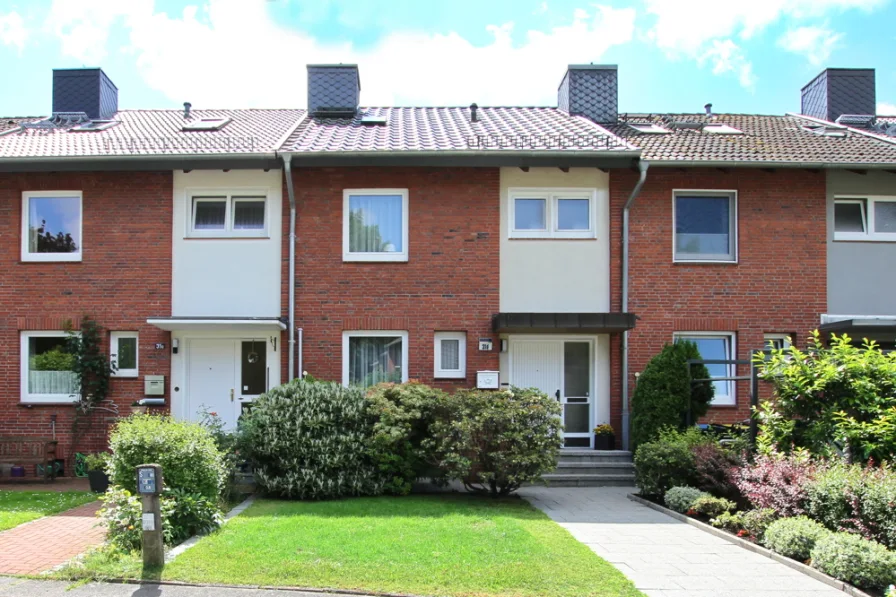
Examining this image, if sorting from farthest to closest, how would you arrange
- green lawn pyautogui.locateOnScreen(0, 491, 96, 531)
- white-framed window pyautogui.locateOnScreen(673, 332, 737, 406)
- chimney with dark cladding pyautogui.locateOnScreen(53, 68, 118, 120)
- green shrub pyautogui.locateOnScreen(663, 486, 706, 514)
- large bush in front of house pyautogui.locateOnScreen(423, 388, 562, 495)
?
1. chimney with dark cladding pyautogui.locateOnScreen(53, 68, 118, 120)
2. white-framed window pyautogui.locateOnScreen(673, 332, 737, 406)
3. large bush in front of house pyautogui.locateOnScreen(423, 388, 562, 495)
4. green shrub pyautogui.locateOnScreen(663, 486, 706, 514)
5. green lawn pyautogui.locateOnScreen(0, 491, 96, 531)

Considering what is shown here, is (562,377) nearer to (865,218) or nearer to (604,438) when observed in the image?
(604,438)

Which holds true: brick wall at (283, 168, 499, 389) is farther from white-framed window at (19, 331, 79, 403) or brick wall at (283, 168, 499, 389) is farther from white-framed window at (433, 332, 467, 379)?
white-framed window at (19, 331, 79, 403)

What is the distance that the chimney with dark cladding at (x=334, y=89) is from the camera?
16.3 metres

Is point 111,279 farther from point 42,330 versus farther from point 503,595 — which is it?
point 503,595

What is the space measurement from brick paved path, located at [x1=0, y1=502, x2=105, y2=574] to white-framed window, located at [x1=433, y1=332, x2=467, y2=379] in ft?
19.3

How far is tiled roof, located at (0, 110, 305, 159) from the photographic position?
1258 centimetres

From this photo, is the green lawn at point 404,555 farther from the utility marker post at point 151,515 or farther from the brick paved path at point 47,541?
the brick paved path at point 47,541

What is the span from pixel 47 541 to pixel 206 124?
32.6ft

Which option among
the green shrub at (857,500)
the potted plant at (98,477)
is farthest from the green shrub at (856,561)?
the potted plant at (98,477)

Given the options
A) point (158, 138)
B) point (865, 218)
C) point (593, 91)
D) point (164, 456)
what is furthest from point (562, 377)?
point (158, 138)

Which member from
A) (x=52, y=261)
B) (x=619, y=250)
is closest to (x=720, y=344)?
(x=619, y=250)

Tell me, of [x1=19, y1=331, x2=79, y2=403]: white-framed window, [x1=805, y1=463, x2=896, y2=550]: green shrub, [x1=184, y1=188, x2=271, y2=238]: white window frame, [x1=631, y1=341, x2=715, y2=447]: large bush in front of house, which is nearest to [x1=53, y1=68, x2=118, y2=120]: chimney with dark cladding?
[x1=184, y1=188, x2=271, y2=238]: white window frame

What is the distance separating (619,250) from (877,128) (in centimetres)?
840

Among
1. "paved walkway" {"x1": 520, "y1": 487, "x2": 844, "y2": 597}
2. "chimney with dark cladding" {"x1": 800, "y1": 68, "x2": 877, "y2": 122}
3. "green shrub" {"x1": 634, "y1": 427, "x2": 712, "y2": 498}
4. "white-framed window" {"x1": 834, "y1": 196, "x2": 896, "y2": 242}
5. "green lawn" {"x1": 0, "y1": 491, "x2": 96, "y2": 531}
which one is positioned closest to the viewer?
"paved walkway" {"x1": 520, "y1": 487, "x2": 844, "y2": 597}
